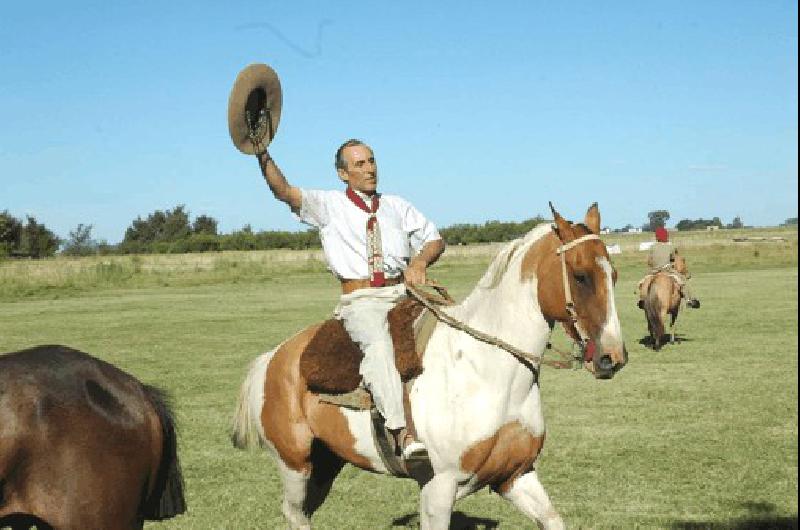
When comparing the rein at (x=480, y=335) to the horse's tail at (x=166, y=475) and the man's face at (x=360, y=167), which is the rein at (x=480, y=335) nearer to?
the man's face at (x=360, y=167)

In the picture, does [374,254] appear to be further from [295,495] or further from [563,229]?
[295,495]

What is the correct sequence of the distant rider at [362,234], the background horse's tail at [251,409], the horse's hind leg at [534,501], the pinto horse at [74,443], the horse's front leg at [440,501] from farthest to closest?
the background horse's tail at [251,409] < the distant rider at [362,234] < the horse's hind leg at [534,501] < the horse's front leg at [440,501] < the pinto horse at [74,443]

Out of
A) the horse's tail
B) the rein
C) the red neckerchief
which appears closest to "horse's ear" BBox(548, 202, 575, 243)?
the rein

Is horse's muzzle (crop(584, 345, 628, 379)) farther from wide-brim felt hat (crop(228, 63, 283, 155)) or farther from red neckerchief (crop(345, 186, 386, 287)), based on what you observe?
wide-brim felt hat (crop(228, 63, 283, 155))

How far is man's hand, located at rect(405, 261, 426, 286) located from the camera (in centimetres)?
559

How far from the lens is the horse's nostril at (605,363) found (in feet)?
15.5

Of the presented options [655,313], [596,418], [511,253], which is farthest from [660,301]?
[511,253]

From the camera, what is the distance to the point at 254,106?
5676mm

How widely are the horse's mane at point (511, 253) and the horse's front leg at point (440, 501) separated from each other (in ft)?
3.88

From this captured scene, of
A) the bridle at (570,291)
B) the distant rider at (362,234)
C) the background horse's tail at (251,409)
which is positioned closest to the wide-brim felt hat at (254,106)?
the distant rider at (362,234)

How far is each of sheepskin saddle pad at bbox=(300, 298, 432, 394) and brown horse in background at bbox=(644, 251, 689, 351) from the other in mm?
14673

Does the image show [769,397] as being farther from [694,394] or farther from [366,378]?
[366,378]

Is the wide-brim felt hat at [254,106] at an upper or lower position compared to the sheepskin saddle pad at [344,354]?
upper

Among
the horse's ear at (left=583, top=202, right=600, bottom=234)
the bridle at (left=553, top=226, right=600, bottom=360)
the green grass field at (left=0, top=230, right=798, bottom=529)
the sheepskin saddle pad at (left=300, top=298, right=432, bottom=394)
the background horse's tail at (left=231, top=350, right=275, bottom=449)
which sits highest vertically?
the horse's ear at (left=583, top=202, right=600, bottom=234)
